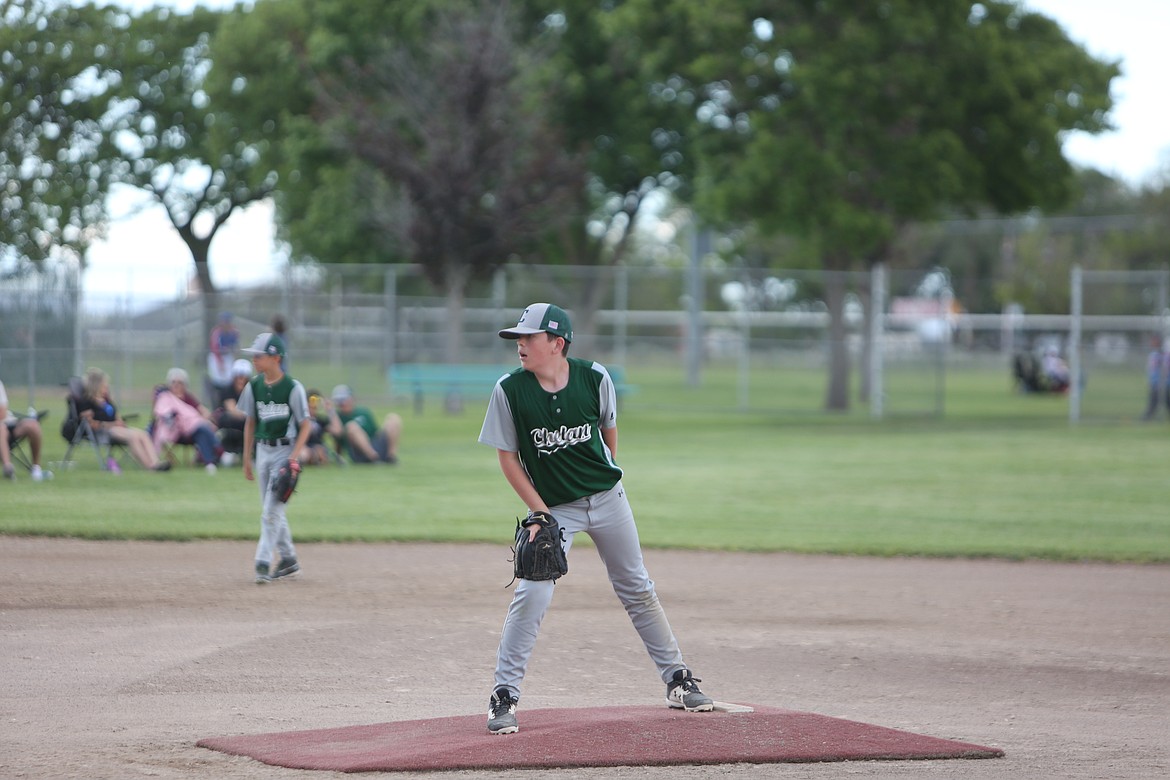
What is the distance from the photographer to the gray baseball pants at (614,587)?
6.01 metres

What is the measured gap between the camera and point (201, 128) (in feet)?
169

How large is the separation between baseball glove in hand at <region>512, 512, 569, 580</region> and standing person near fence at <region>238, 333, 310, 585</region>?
4398 millimetres

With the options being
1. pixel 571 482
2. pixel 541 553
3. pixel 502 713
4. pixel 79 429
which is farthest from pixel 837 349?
pixel 502 713

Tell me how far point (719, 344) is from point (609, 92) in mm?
17251

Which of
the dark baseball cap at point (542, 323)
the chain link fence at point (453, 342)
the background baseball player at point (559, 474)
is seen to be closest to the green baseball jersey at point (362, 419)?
the chain link fence at point (453, 342)

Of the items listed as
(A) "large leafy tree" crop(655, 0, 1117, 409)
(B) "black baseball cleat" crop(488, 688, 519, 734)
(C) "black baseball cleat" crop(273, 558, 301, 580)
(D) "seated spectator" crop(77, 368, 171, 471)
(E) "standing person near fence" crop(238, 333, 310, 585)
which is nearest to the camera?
(B) "black baseball cleat" crop(488, 688, 519, 734)

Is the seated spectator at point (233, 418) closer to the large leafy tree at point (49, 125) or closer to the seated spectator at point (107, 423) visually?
the seated spectator at point (107, 423)

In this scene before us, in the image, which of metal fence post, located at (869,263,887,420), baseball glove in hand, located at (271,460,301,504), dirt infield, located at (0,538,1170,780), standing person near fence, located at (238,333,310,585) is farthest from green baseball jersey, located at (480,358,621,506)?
metal fence post, located at (869,263,887,420)

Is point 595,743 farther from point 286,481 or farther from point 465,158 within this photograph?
point 465,158

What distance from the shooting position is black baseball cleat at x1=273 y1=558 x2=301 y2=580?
10.3 m

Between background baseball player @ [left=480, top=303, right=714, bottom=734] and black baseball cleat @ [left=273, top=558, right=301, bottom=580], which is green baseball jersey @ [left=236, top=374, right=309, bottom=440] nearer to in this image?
black baseball cleat @ [left=273, top=558, right=301, bottom=580]

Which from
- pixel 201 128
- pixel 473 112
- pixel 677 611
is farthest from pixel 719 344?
pixel 677 611

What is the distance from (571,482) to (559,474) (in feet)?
0.22

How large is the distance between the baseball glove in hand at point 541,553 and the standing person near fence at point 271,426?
4.40m
